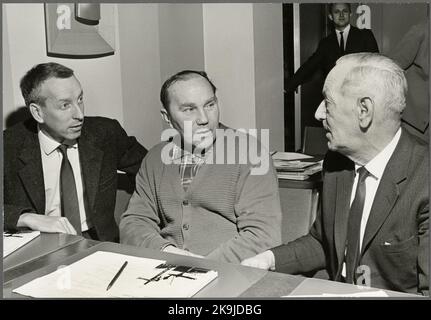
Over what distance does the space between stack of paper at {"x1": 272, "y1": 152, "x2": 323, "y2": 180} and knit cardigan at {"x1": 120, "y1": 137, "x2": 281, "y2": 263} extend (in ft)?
0.24

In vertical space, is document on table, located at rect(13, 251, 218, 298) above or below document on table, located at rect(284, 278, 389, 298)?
above

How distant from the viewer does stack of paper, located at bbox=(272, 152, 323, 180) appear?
167 cm

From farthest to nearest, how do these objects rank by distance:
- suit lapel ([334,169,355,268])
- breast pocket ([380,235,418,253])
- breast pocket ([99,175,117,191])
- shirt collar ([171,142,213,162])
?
1. breast pocket ([99,175,117,191])
2. shirt collar ([171,142,213,162])
3. suit lapel ([334,169,355,268])
4. breast pocket ([380,235,418,253])

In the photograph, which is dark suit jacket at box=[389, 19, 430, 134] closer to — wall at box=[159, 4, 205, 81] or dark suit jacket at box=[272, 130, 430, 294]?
dark suit jacket at box=[272, 130, 430, 294]

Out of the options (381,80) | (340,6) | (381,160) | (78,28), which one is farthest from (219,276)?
(78,28)

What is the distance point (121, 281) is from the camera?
1.21 m

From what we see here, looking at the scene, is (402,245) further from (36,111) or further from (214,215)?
(36,111)

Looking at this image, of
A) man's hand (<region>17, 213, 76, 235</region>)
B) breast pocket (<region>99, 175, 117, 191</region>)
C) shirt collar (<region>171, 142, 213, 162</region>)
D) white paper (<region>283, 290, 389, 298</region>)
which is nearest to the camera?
white paper (<region>283, 290, 389, 298</region>)

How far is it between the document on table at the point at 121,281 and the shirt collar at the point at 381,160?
54 centimetres

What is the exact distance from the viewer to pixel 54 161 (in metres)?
1.76

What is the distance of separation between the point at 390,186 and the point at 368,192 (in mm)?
88

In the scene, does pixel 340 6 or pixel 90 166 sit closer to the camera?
pixel 340 6

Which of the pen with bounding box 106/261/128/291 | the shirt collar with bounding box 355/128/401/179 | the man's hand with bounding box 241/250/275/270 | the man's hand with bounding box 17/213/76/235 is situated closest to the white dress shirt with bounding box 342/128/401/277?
the shirt collar with bounding box 355/128/401/179

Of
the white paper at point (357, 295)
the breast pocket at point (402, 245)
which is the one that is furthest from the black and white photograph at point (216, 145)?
the white paper at point (357, 295)
